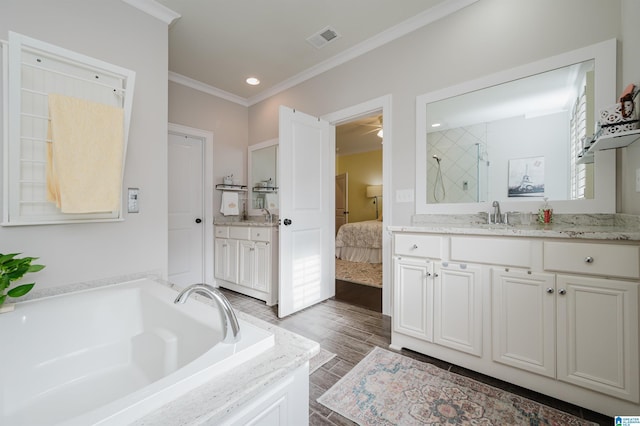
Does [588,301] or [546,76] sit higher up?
[546,76]

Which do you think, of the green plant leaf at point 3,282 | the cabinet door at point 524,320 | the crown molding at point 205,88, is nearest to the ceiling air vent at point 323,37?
the crown molding at point 205,88

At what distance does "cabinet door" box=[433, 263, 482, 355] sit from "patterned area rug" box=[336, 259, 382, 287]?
1748 mm

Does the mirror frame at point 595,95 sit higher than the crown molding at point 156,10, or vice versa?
the crown molding at point 156,10

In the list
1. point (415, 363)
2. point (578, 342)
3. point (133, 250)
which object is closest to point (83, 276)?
point (133, 250)

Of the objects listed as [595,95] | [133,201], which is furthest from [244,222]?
[595,95]

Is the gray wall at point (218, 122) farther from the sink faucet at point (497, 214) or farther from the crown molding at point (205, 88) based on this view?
the sink faucet at point (497, 214)

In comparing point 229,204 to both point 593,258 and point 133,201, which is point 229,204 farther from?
point 593,258

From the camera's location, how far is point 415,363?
1758 millimetres

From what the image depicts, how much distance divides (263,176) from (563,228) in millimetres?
3207

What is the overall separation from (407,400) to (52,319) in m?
1.88

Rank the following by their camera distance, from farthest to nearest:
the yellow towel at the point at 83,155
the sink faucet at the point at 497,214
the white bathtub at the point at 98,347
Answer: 1. the sink faucet at the point at 497,214
2. the yellow towel at the point at 83,155
3. the white bathtub at the point at 98,347

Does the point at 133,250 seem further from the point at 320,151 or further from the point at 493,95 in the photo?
the point at 493,95

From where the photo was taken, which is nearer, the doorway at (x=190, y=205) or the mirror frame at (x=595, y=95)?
the mirror frame at (x=595, y=95)

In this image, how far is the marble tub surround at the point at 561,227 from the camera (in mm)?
1271
